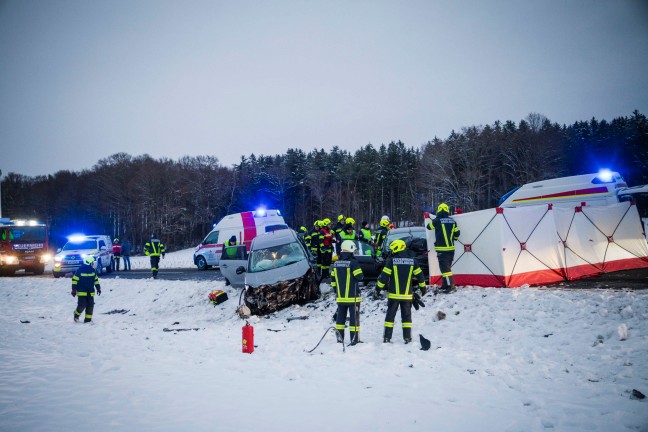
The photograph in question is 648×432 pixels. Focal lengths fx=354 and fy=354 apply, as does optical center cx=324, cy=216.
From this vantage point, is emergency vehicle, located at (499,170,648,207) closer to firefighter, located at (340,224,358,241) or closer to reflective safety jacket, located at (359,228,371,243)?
reflective safety jacket, located at (359,228,371,243)

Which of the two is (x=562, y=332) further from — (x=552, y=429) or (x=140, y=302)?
(x=140, y=302)

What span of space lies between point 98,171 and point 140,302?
59.2 meters

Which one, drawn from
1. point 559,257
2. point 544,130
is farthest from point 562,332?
point 544,130

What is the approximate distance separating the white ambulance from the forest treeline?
25.2 metres

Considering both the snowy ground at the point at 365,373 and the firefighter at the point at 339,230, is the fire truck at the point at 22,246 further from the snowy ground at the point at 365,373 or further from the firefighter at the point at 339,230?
the firefighter at the point at 339,230

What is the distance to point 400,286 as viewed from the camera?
6906 mm

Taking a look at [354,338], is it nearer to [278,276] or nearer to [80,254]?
[278,276]

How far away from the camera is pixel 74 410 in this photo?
407cm

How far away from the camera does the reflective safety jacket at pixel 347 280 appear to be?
7.27 metres

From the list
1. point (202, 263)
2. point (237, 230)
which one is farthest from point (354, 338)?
point (202, 263)

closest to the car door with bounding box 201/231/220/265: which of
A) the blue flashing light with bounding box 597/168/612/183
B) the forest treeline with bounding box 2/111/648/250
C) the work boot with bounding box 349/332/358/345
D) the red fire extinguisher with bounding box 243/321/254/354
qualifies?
the red fire extinguisher with bounding box 243/321/254/354

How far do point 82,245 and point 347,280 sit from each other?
59.7 feet

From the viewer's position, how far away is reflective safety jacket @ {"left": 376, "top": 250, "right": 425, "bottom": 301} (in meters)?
6.89

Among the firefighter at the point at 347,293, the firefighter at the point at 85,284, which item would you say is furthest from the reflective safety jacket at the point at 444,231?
the firefighter at the point at 85,284
